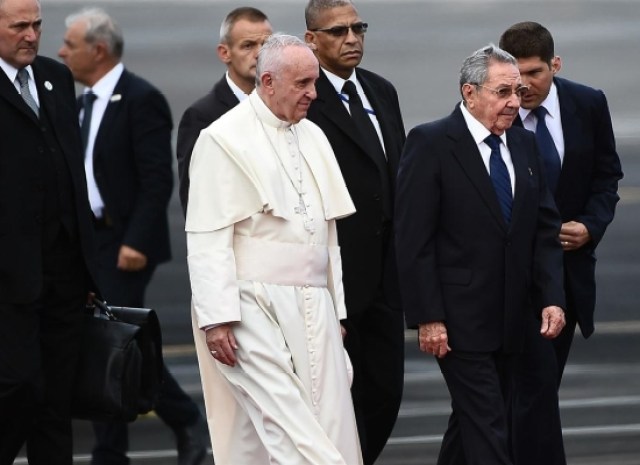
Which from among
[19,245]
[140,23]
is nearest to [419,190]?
[19,245]

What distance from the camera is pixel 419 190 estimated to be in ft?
21.2

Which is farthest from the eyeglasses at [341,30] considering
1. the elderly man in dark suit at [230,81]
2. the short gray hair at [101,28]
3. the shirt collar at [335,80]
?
the short gray hair at [101,28]

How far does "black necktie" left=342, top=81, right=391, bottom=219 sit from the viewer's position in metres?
7.12

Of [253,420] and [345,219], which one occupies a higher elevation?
[345,219]

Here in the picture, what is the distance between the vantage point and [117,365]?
6.62m

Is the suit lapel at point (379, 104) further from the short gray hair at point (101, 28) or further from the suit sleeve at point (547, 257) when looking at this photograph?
the short gray hair at point (101, 28)

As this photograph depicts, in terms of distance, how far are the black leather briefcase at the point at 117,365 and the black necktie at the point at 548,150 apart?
1.42 m

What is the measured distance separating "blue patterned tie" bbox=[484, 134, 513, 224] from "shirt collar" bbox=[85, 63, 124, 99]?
1.94m

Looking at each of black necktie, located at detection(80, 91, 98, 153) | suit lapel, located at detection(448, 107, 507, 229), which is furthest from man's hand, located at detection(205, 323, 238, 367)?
black necktie, located at detection(80, 91, 98, 153)

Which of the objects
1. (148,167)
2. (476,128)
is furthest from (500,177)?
(148,167)

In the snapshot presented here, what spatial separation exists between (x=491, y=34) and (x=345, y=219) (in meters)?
1.72

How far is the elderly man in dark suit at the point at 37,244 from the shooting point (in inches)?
252

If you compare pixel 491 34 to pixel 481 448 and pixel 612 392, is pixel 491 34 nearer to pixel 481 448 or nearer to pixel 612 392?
pixel 612 392

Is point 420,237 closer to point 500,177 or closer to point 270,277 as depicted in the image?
point 500,177
